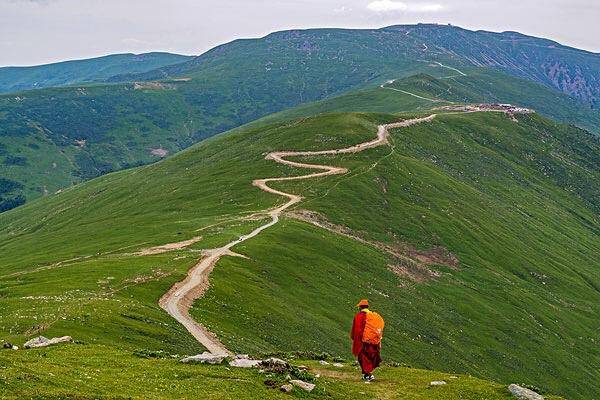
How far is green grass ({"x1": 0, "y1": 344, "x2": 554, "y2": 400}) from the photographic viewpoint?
88.4 feet

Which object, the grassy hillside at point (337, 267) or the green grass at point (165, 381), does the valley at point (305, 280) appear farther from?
the grassy hillside at point (337, 267)

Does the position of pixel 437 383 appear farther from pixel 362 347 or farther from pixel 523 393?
pixel 362 347

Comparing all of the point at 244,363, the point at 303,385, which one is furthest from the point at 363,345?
the point at 244,363

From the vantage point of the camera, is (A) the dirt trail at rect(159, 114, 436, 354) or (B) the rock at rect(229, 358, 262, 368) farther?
(A) the dirt trail at rect(159, 114, 436, 354)

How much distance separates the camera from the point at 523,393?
111 ft

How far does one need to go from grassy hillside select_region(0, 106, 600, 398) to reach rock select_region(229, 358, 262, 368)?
41.6 feet

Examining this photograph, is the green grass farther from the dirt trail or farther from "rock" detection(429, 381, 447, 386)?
the dirt trail

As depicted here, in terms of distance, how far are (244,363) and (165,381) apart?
6.16 meters

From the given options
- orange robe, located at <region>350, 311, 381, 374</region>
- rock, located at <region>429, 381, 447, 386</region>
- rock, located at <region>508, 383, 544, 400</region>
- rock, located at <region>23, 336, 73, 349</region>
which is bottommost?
rock, located at <region>429, 381, 447, 386</region>

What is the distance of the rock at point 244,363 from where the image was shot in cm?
3538

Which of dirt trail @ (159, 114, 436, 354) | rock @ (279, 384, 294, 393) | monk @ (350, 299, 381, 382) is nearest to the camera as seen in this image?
rock @ (279, 384, 294, 393)

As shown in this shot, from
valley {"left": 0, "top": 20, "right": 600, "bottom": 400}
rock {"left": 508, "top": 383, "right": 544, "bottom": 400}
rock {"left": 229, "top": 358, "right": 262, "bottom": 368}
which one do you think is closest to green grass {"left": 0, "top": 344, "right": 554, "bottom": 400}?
valley {"left": 0, "top": 20, "right": 600, "bottom": 400}

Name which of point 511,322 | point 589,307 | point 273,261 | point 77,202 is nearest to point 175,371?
point 273,261

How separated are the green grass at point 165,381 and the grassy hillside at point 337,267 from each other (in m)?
10.1
